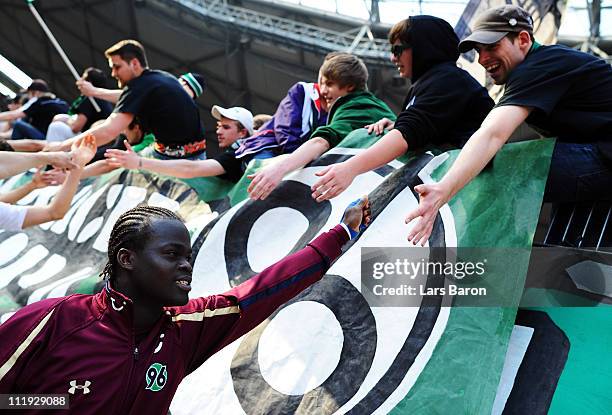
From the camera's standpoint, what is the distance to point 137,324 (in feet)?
7.13

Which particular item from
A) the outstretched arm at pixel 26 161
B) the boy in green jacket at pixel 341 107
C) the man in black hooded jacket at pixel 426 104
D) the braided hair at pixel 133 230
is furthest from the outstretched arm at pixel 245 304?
the outstretched arm at pixel 26 161

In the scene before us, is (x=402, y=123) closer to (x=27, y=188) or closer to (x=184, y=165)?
(x=184, y=165)

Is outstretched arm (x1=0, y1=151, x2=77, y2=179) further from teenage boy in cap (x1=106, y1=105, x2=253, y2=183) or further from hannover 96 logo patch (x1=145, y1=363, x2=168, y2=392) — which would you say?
hannover 96 logo patch (x1=145, y1=363, x2=168, y2=392)

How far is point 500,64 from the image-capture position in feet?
9.56

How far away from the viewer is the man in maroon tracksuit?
78.6 inches

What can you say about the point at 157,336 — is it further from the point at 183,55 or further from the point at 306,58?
the point at 183,55

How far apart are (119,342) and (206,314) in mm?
336

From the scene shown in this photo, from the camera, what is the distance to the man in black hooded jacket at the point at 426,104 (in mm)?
3088

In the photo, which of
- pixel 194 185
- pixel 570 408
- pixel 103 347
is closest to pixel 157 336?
pixel 103 347

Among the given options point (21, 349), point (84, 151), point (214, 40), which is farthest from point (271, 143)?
point (214, 40)

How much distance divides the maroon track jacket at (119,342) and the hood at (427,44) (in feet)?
4.88

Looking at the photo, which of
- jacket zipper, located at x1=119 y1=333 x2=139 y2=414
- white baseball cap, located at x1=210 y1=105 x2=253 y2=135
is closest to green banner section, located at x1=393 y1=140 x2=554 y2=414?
jacket zipper, located at x1=119 y1=333 x2=139 y2=414

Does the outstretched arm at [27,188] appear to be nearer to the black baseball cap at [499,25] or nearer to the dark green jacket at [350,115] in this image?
the dark green jacket at [350,115]

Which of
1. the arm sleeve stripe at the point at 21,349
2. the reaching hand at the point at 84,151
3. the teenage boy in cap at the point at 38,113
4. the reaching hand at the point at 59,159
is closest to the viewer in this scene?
the arm sleeve stripe at the point at 21,349
